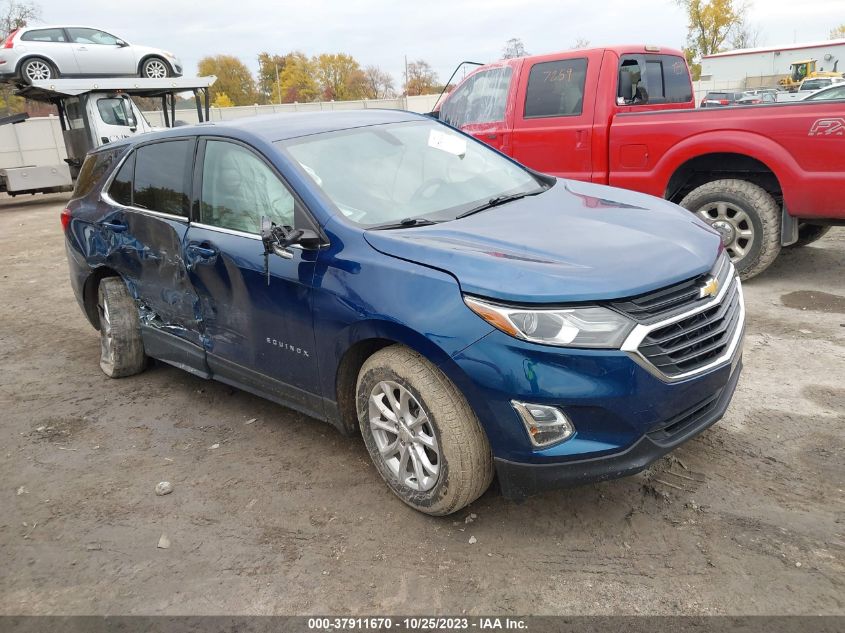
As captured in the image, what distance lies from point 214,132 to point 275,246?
0.99 metres

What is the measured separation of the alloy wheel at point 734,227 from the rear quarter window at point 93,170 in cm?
473

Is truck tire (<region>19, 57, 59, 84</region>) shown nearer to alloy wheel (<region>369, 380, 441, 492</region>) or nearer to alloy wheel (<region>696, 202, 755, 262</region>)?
alloy wheel (<region>696, 202, 755, 262</region>)

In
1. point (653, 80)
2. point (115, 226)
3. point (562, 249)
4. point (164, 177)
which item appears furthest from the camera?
point (653, 80)

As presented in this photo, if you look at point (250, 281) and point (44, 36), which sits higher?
point (44, 36)

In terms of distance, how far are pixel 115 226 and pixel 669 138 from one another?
450 cm

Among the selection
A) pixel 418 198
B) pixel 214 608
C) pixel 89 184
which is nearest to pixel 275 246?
pixel 418 198

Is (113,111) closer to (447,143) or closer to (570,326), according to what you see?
(447,143)

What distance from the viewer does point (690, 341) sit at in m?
2.60

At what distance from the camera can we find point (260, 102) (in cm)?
8331

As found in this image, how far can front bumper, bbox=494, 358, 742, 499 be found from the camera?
2.52m

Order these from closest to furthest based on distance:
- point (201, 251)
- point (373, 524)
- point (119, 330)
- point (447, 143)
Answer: point (373, 524)
point (201, 251)
point (447, 143)
point (119, 330)

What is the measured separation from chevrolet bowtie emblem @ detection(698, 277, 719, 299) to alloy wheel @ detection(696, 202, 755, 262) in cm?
329

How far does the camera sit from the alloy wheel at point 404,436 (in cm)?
283

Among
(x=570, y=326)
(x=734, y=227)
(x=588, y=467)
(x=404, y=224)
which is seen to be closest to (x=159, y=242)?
(x=404, y=224)
